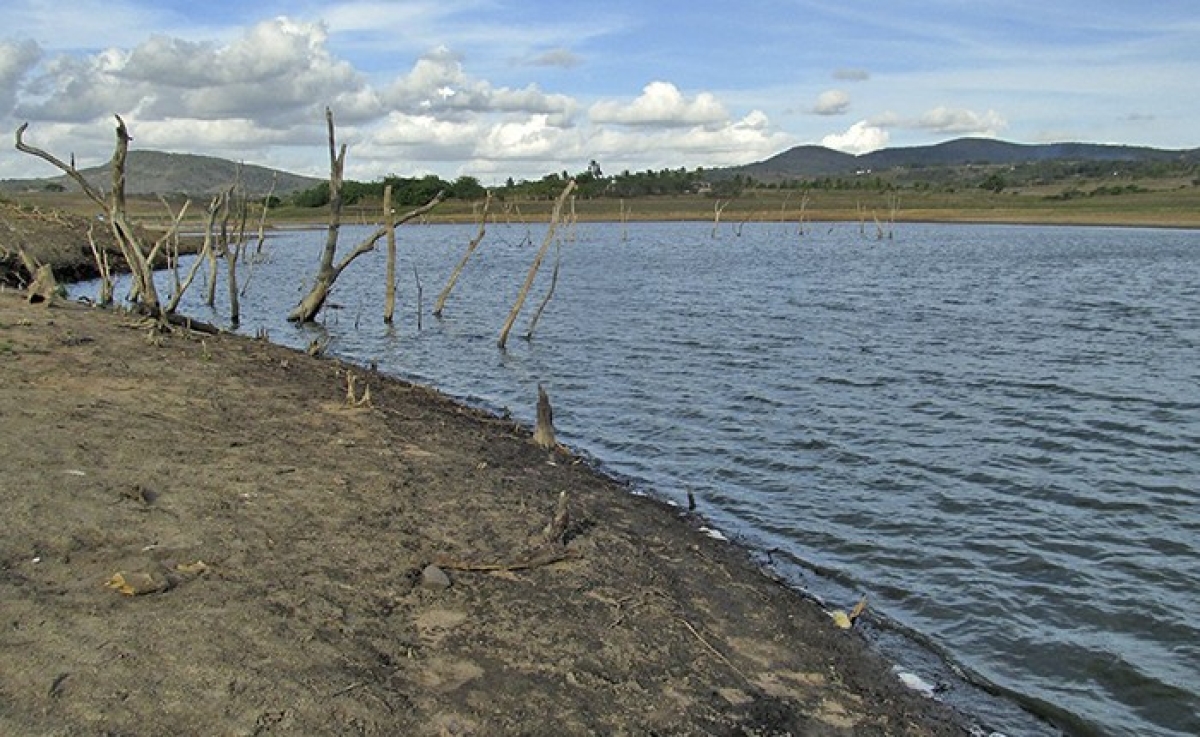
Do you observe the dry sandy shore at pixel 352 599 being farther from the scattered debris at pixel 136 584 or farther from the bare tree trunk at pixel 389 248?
the bare tree trunk at pixel 389 248

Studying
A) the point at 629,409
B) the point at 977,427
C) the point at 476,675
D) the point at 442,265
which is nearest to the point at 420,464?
the point at 476,675

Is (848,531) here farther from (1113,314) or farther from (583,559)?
(1113,314)

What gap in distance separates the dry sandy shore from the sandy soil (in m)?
0.02

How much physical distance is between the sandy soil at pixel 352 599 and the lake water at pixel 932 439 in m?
1.26

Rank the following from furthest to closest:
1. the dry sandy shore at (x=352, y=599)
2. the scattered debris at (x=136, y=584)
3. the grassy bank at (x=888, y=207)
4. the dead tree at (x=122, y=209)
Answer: the grassy bank at (x=888, y=207)
the dead tree at (x=122, y=209)
the scattered debris at (x=136, y=584)
the dry sandy shore at (x=352, y=599)

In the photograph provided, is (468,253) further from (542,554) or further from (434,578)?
(434,578)

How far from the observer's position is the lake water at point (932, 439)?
865 cm

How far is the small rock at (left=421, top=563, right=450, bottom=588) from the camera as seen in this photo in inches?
279

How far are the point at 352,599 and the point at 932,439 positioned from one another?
36.0 ft

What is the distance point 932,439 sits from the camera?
15.3m

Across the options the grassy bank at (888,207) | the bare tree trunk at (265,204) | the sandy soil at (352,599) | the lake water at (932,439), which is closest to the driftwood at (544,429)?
the lake water at (932,439)

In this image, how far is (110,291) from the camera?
72.3 ft

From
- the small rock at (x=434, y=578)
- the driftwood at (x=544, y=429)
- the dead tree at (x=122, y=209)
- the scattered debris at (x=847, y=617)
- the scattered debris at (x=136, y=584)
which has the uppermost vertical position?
the dead tree at (x=122, y=209)

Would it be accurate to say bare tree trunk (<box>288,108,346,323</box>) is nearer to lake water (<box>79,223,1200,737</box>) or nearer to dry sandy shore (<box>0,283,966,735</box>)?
lake water (<box>79,223,1200,737</box>)
